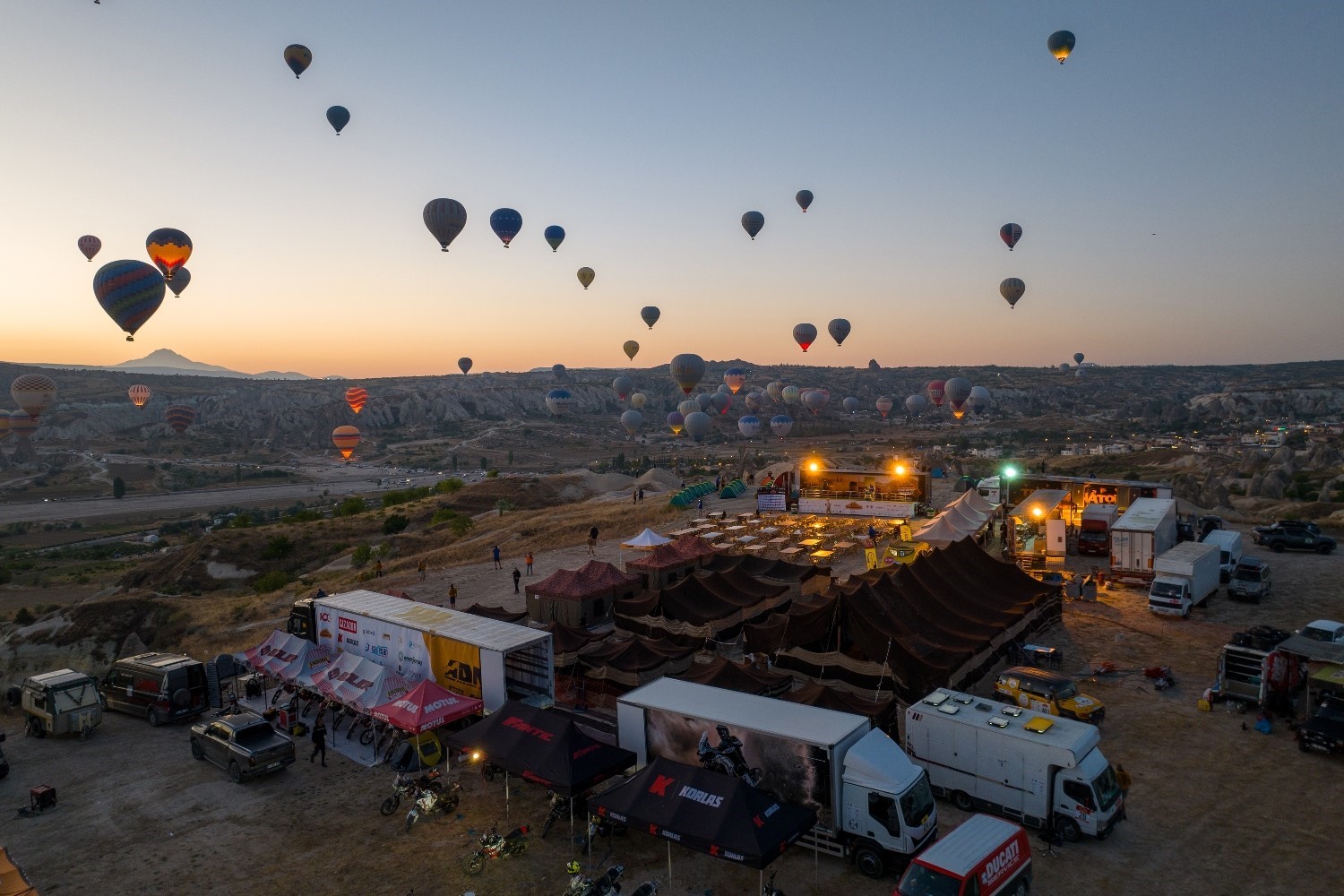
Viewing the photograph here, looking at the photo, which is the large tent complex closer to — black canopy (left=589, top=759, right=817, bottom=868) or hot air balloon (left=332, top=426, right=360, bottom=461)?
black canopy (left=589, top=759, right=817, bottom=868)

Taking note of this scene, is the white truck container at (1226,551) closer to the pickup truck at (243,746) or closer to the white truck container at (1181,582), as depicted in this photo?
the white truck container at (1181,582)

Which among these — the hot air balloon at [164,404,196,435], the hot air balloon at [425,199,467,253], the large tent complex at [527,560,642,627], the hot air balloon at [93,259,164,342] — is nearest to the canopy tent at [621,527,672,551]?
the large tent complex at [527,560,642,627]

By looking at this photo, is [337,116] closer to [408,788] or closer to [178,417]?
[408,788]

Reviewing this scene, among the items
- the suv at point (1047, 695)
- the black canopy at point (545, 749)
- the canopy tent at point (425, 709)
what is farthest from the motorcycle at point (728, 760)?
the suv at point (1047, 695)

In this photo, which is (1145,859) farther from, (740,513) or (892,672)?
(740,513)

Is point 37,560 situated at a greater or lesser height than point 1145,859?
lesser

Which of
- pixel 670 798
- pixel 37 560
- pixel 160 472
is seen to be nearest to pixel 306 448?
pixel 160 472
